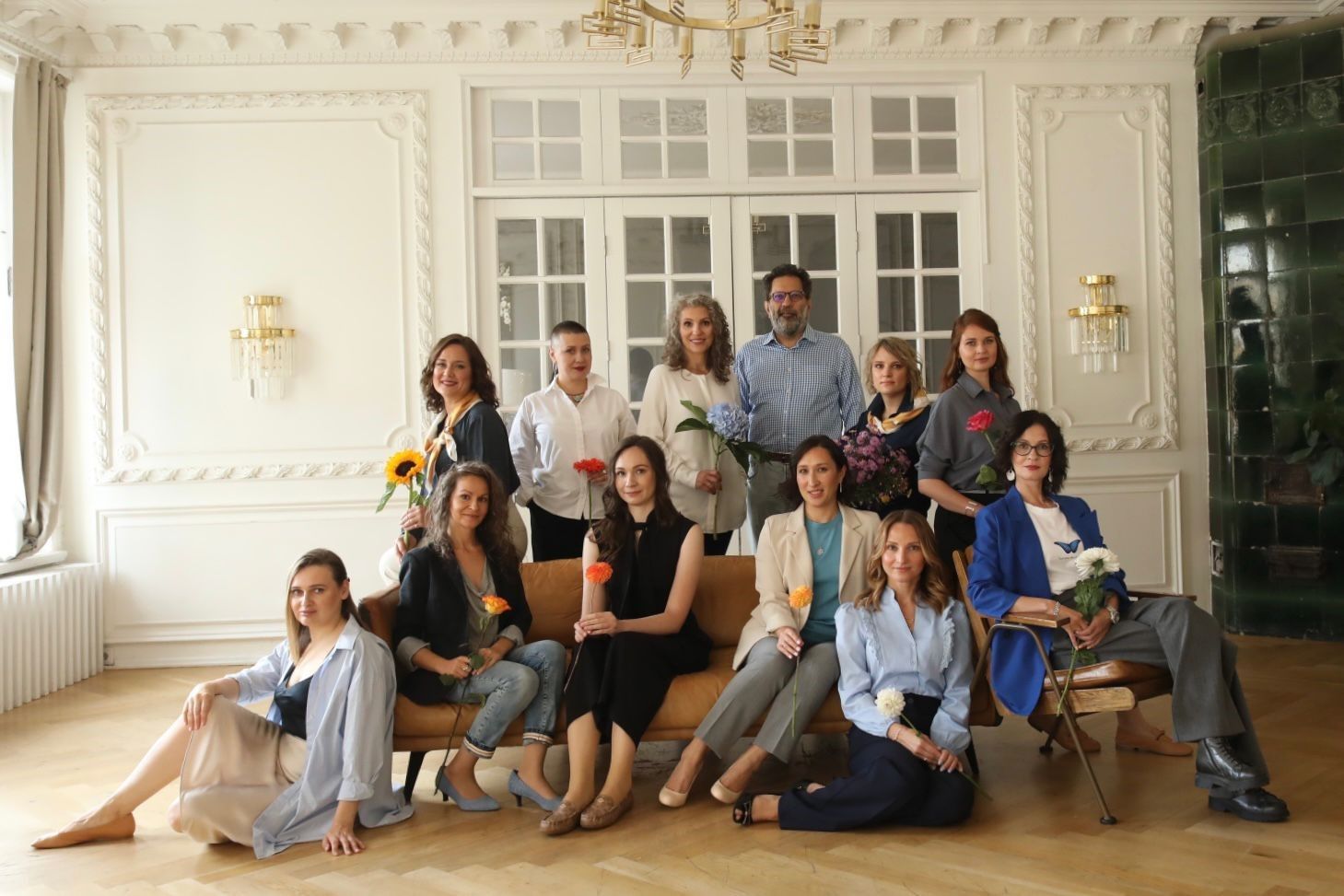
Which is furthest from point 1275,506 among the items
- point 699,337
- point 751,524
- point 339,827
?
point 339,827

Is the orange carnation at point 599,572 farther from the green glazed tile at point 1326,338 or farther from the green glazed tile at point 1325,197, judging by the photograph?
the green glazed tile at point 1325,197

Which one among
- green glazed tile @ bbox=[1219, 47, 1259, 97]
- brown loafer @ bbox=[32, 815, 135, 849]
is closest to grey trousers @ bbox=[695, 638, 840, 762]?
brown loafer @ bbox=[32, 815, 135, 849]

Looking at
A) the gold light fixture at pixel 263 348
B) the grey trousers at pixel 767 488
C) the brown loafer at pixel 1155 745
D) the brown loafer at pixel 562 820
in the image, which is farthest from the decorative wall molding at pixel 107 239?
the brown loafer at pixel 1155 745

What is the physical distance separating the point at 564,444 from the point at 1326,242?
4.09m

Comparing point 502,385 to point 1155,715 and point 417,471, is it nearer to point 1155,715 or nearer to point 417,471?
point 417,471

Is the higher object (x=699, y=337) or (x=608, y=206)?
(x=608, y=206)

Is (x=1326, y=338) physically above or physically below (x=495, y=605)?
above

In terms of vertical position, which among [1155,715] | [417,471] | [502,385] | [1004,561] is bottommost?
[1155,715]

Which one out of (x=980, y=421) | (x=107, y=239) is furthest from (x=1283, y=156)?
(x=107, y=239)

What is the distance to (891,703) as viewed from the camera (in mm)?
3508

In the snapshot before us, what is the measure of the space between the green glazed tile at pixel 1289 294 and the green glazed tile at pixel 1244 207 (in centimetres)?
30

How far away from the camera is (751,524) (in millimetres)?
4863

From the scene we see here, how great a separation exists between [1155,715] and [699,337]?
7.62 ft

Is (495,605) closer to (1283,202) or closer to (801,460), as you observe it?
(801,460)
